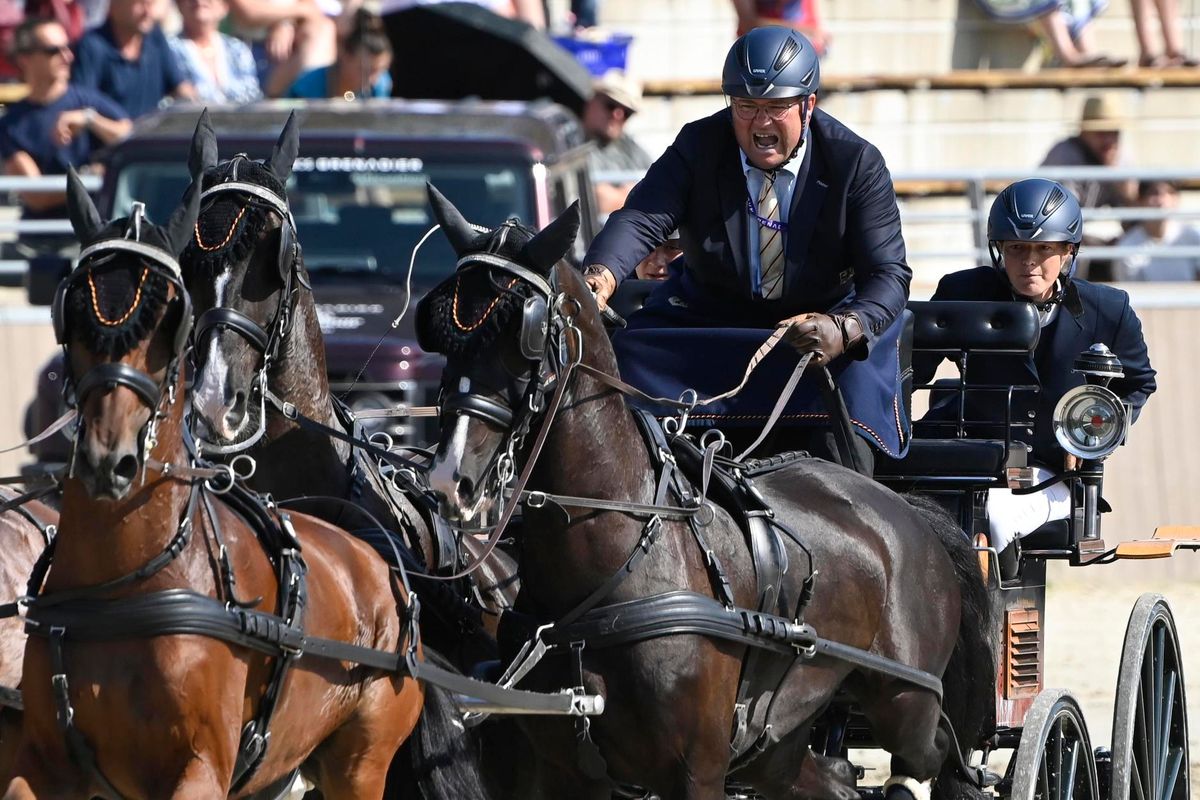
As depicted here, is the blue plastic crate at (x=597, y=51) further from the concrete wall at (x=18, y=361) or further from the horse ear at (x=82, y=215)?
the horse ear at (x=82, y=215)

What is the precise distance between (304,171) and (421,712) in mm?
5127

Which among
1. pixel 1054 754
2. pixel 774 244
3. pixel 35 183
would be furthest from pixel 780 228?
pixel 35 183

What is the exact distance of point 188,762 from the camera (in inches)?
163

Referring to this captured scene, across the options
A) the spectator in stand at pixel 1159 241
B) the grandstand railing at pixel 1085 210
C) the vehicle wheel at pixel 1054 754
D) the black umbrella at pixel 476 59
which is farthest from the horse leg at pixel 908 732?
the spectator in stand at pixel 1159 241

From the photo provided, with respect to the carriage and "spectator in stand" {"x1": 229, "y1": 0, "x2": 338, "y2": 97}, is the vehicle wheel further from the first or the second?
"spectator in stand" {"x1": 229, "y1": 0, "x2": 338, "y2": 97}

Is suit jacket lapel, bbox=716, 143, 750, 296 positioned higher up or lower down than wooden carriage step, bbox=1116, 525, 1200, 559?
higher up

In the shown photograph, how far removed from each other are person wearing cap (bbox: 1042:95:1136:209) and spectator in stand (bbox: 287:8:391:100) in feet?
14.2

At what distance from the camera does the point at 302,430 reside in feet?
17.0

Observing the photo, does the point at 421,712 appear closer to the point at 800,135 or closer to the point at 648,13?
the point at 800,135

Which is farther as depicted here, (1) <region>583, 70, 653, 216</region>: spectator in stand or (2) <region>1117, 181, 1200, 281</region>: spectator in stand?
(2) <region>1117, 181, 1200, 281</region>: spectator in stand

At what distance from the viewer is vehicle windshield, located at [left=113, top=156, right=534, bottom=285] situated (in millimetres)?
9508

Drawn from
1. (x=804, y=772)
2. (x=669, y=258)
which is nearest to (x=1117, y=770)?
(x=804, y=772)

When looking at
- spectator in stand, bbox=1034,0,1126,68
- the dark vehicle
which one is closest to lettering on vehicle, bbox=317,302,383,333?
the dark vehicle

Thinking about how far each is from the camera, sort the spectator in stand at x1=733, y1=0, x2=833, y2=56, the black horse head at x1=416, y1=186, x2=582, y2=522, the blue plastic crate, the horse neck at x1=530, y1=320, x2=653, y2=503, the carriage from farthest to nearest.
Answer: the spectator in stand at x1=733, y1=0, x2=833, y2=56
the blue plastic crate
the carriage
the horse neck at x1=530, y1=320, x2=653, y2=503
the black horse head at x1=416, y1=186, x2=582, y2=522
